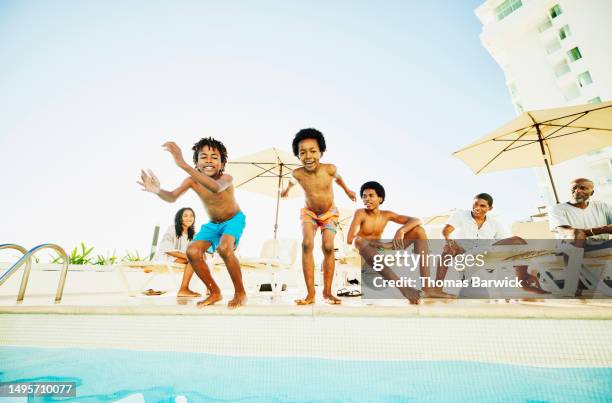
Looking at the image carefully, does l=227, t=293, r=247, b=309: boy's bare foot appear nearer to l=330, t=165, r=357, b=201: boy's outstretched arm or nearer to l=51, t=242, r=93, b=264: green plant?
l=330, t=165, r=357, b=201: boy's outstretched arm

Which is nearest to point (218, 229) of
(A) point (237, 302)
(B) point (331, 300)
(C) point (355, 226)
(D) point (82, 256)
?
(A) point (237, 302)

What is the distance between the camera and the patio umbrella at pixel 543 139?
4707 millimetres

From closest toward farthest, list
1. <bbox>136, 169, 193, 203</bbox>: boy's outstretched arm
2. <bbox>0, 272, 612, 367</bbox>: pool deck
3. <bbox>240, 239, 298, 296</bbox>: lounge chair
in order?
<bbox>0, 272, 612, 367</bbox>: pool deck
<bbox>136, 169, 193, 203</bbox>: boy's outstretched arm
<bbox>240, 239, 298, 296</bbox>: lounge chair

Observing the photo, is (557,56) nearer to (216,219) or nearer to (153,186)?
(216,219)

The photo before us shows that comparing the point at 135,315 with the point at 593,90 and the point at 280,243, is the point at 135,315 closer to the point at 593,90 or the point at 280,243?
the point at 280,243

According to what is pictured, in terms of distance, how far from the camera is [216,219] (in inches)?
142

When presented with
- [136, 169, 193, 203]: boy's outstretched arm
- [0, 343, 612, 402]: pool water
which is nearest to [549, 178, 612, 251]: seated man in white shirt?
[0, 343, 612, 402]: pool water

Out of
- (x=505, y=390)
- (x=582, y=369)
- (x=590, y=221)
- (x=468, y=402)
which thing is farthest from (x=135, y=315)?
(x=590, y=221)

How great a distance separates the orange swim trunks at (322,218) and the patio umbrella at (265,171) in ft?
9.87

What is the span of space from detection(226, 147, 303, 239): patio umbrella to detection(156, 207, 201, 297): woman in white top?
186cm

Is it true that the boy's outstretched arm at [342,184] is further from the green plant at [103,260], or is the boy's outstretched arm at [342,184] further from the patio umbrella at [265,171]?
the green plant at [103,260]

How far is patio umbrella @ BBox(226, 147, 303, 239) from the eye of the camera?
6.73 meters

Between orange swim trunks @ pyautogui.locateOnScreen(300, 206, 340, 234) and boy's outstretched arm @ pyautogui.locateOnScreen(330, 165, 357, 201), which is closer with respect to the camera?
orange swim trunks @ pyautogui.locateOnScreen(300, 206, 340, 234)

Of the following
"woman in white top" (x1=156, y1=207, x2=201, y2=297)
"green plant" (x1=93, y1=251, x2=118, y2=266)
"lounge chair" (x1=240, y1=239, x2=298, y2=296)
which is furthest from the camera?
"green plant" (x1=93, y1=251, x2=118, y2=266)
